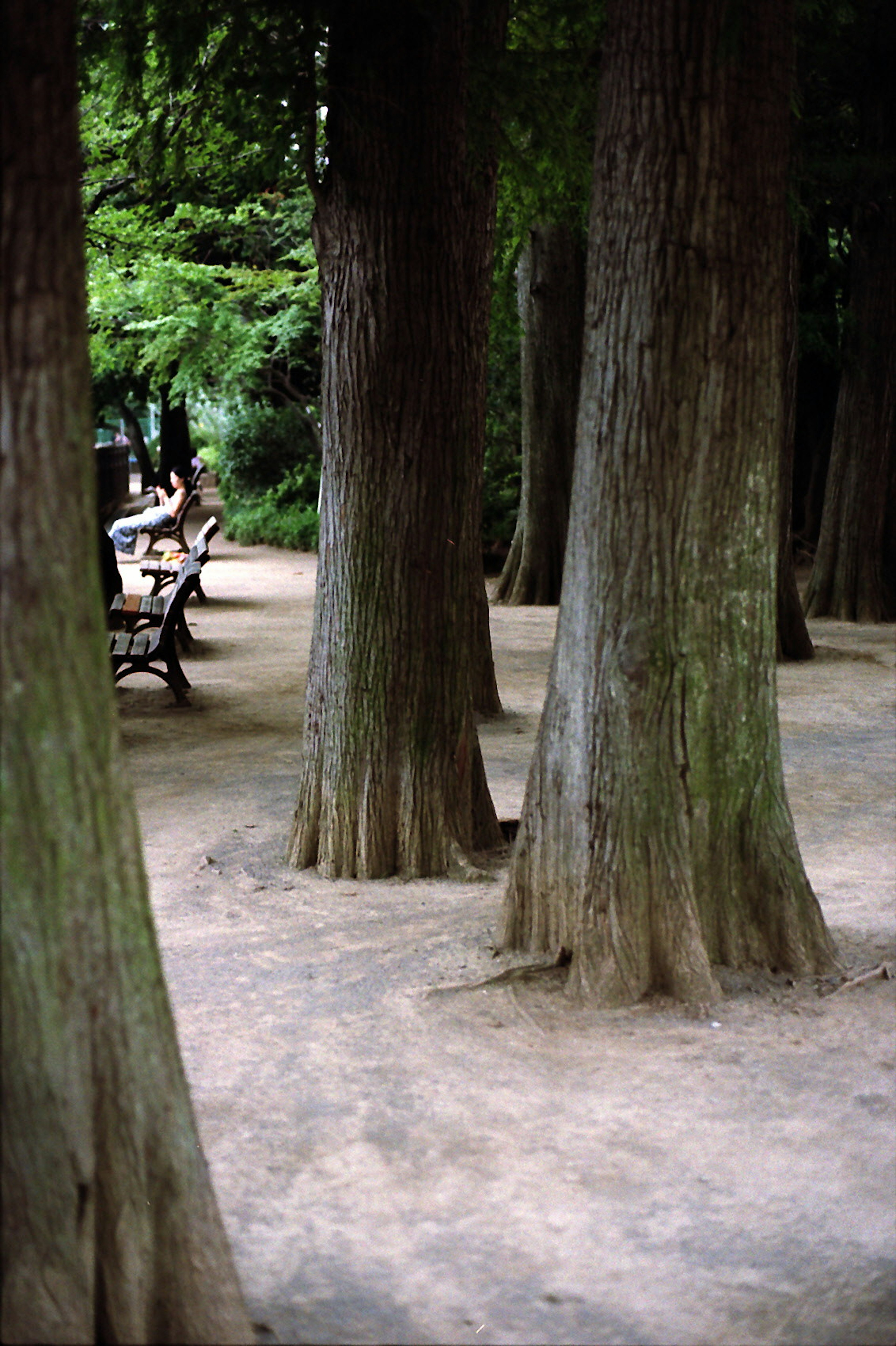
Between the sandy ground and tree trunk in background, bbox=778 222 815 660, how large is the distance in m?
6.94

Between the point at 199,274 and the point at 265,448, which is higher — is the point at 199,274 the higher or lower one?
the higher one

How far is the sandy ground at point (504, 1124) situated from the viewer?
3.68 m

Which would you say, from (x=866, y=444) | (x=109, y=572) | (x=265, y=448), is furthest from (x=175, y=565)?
(x=265, y=448)

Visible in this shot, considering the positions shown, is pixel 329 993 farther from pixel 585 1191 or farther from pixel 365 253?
pixel 365 253

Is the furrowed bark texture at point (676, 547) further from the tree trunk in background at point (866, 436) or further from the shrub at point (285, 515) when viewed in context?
the shrub at point (285, 515)

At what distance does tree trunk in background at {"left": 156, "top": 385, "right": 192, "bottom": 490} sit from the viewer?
36.8m

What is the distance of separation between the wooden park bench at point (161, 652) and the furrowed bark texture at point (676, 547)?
21.8 ft

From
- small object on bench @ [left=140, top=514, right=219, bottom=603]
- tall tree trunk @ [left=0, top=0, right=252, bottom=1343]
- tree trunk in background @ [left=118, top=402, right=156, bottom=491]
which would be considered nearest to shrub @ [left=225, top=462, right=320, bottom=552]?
small object on bench @ [left=140, top=514, right=219, bottom=603]

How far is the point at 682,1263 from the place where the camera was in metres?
3.83

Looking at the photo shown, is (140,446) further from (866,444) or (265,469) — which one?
(866,444)

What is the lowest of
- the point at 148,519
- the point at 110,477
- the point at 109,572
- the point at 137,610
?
the point at 137,610

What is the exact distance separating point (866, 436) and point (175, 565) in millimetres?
8686

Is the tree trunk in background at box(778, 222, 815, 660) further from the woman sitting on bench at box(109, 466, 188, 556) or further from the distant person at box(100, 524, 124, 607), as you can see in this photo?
the woman sitting on bench at box(109, 466, 188, 556)

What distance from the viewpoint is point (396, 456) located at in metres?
7.21
